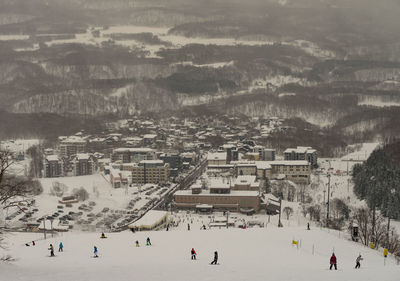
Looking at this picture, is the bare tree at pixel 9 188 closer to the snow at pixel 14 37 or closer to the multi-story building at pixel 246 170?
the multi-story building at pixel 246 170

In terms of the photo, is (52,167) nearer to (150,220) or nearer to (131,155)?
(131,155)

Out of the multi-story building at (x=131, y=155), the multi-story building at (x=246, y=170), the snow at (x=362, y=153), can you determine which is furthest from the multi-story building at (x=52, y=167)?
the snow at (x=362, y=153)

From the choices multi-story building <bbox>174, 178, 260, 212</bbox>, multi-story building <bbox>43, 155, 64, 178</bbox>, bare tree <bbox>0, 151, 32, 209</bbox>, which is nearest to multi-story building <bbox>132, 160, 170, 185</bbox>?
multi-story building <bbox>43, 155, 64, 178</bbox>

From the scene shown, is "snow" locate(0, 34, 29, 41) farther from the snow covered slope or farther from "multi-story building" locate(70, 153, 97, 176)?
the snow covered slope

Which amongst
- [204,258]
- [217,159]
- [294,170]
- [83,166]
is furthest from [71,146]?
[204,258]

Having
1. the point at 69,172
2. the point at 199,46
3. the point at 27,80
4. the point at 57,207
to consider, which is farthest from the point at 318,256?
the point at 199,46
